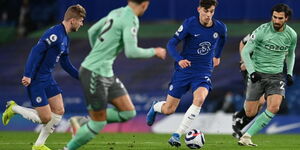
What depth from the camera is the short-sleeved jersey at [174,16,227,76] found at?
513 inches

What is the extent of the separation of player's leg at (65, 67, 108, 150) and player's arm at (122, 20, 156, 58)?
0.52m

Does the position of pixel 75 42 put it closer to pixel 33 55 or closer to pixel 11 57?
pixel 11 57

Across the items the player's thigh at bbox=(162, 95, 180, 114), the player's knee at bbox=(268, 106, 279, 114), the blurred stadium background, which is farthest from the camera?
the blurred stadium background

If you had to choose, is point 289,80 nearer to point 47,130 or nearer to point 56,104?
point 56,104

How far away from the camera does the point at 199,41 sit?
13086 millimetres

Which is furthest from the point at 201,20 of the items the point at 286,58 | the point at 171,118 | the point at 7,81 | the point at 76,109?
the point at 7,81

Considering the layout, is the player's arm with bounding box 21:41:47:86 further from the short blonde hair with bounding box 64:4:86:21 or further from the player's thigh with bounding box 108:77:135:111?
the player's thigh with bounding box 108:77:135:111

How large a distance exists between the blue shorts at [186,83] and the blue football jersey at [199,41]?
0.08m

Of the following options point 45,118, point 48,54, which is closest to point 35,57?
point 48,54

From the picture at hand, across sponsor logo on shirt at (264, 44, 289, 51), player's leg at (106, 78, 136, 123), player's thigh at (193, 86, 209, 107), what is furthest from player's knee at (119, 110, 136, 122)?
sponsor logo on shirt at (264, 44, 289, 51)

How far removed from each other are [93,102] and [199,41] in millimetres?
3523

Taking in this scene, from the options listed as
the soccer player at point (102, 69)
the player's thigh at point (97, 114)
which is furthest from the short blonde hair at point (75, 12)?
the player's thigh at point (97, 114)

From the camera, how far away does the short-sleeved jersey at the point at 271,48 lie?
1305 centimetres

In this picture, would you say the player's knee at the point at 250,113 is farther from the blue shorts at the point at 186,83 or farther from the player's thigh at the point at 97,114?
the player's thigh at the point at 97,114
